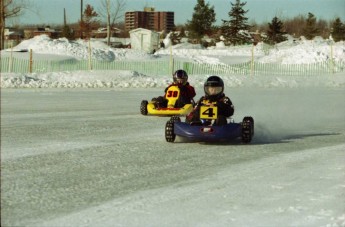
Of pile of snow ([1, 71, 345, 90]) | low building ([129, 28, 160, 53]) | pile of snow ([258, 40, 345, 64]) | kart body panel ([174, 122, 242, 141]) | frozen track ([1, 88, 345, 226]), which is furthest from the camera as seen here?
low building ([129, 28, 160, 53])

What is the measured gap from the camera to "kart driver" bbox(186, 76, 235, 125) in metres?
9.02

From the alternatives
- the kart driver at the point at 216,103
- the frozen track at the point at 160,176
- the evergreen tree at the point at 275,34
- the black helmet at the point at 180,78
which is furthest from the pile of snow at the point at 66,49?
the kart driver at the point at 216,103

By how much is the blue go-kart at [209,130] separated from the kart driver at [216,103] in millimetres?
82

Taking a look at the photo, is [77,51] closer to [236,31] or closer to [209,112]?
[236,31]

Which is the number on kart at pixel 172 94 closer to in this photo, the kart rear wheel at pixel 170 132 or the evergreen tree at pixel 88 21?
the kart rear wheel at pixel 170 132

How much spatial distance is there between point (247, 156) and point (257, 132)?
253cm

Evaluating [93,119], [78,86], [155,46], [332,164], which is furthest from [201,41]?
[332,164]

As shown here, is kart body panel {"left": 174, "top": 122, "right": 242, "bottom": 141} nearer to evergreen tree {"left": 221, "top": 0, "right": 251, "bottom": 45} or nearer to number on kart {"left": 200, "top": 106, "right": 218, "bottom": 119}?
number on kart {"left": 200, "top": 106, "right": 218, "bottom": 119}

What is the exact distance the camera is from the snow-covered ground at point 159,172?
4844mm

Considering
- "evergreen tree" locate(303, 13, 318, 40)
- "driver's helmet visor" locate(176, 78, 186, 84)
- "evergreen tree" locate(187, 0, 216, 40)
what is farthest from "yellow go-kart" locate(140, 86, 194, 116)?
"evergreen tree" locate(303, 13, 318, 40)

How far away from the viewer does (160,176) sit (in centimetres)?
652

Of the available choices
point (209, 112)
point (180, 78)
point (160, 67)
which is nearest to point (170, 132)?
point (209, 112)

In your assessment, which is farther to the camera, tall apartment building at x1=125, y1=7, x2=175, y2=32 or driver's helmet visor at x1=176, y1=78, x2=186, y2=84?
tall apartment building at x1=125, y1=7, x2=175, y2=32

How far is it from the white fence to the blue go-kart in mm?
21664
